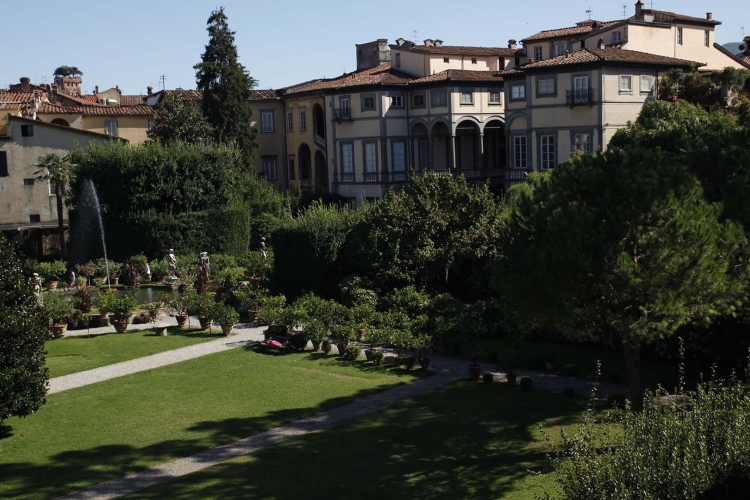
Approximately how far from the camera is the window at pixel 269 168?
64250 millimetres

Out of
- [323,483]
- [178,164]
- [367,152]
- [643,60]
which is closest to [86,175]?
[178,164]

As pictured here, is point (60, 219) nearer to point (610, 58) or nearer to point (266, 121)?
point (266, 121)

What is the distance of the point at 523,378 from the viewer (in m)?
20.5

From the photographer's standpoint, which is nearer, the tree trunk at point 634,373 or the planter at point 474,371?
the tree trunk at point 634,373

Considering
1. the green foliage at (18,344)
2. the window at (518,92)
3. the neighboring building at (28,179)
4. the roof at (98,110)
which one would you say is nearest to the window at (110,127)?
the roof at (98,110)

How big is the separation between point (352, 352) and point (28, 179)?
113 feet

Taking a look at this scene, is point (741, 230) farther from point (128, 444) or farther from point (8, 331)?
point (8, 331)

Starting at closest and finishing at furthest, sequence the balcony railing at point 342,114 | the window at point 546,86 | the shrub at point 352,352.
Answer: the shrub at point 352,352, the window at point 546,86, the balcony railing at point 342,114

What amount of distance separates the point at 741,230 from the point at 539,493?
6567 millimetres

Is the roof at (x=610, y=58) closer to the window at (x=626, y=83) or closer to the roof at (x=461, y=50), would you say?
the window at (x=626, y=83)

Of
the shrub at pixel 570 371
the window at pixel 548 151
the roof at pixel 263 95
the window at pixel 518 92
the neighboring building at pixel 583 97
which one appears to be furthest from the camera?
the roof at pixel 263 95

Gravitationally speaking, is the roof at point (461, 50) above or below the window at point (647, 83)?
above

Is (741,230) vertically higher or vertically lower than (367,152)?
lower

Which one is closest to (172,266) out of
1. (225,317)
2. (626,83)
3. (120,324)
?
(120,324)
